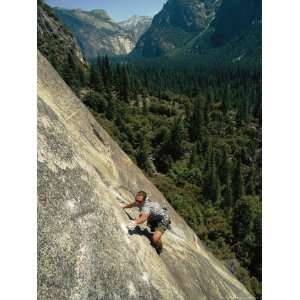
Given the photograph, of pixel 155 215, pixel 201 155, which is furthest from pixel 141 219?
pixel 201 155

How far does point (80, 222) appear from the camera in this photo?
Result: 875 centimetres

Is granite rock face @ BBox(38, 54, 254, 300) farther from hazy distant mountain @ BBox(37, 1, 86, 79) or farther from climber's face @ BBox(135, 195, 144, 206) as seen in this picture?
hazy distant mountain @ BBox(37, 1, 86, 79)

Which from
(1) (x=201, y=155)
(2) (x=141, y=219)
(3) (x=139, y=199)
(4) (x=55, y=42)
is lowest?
(1) (x=201, y=155)

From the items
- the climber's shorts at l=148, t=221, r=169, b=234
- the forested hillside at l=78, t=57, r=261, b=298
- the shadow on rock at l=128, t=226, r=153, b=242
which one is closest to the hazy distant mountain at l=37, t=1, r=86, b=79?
the forested hillside at l=78, t=57, r=261, b=298

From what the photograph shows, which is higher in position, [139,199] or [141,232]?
[139,199]

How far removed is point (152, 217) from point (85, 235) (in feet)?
9.04

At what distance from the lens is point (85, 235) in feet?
28.3

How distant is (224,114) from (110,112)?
175 ft

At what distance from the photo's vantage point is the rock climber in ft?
33.6

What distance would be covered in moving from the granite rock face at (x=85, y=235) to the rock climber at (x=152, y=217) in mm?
327

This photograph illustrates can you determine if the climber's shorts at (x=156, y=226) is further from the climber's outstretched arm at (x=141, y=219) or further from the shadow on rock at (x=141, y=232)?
the climber's outstretched arm at (x=141, y=219)

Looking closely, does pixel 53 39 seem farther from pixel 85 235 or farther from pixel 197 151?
pixel 85 235
